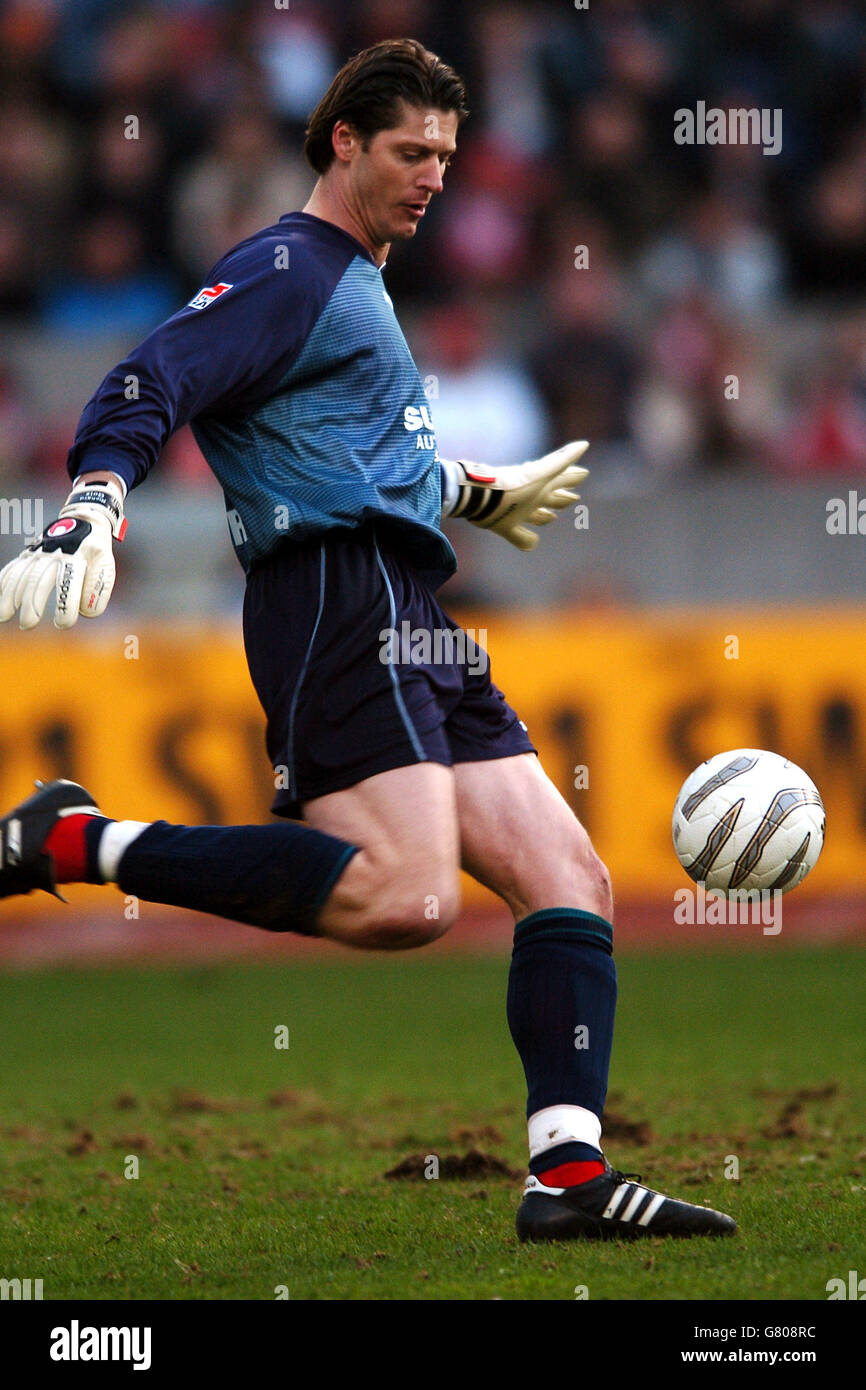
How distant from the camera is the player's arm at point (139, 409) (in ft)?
11.4

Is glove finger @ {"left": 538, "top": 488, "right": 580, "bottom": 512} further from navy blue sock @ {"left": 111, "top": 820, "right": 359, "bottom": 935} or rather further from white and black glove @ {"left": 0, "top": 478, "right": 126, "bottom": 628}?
white and black glove @ {"left": 0, "top": 478, "right": 126, "bottom": 628}

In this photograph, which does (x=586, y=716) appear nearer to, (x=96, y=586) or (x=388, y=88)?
(x=388, y=88)

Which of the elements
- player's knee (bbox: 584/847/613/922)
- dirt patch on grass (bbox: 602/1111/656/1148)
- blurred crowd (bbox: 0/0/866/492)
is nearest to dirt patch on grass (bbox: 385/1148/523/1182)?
dirt patch on grass (bbox: 602/1111/656/1148)

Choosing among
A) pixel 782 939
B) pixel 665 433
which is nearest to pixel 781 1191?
pixel 782 939

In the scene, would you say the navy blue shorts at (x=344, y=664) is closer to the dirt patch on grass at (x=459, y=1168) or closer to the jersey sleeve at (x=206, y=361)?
the jersey sleeve at (x=206, y=361)

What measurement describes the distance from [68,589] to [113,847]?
676 millimetres

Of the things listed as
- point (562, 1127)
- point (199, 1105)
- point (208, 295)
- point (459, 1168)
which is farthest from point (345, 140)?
point (199, 1105)

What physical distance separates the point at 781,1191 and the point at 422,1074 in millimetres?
2259

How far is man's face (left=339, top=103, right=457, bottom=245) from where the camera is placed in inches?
162

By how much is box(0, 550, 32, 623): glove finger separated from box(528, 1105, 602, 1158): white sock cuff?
1.59 m

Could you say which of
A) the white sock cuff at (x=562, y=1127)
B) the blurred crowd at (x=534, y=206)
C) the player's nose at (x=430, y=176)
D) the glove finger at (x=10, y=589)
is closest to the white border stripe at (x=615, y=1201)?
the white sock cuff at (x=562, y=1127)

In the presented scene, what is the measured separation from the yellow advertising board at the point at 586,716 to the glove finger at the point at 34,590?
6278 mm

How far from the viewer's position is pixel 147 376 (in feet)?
12.1

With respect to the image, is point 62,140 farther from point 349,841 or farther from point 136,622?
point 349,841
